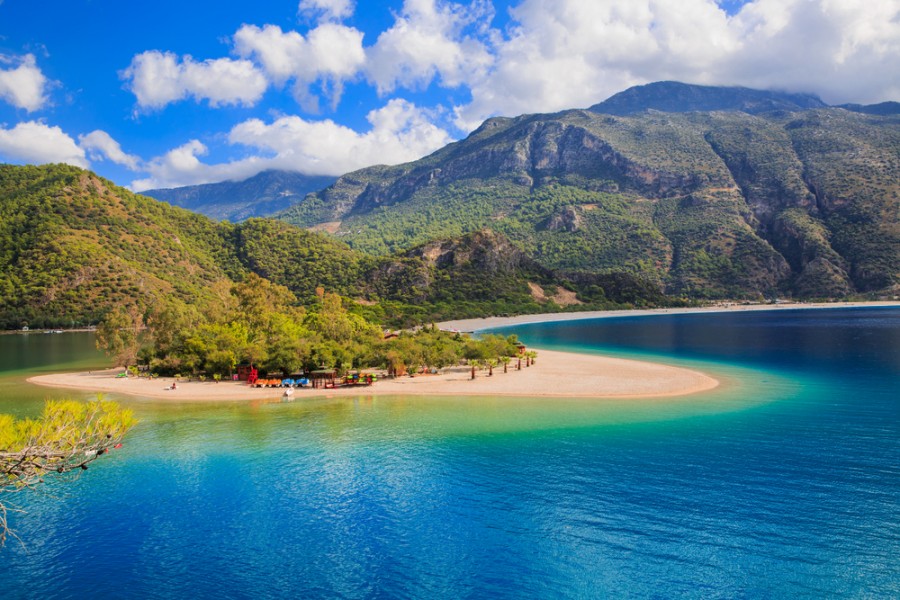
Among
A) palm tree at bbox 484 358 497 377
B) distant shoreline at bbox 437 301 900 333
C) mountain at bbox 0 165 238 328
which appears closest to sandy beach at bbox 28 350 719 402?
palm tree at bbox 484 358 497 377

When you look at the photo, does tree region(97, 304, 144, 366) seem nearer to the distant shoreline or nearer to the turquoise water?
the turquoise water

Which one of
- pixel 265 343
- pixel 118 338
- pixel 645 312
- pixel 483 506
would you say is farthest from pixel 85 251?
pixel 645 312

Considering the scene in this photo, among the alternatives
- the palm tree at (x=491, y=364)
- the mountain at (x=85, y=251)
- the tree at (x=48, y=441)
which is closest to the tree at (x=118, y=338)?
the palm tree at (x=491, y=364)

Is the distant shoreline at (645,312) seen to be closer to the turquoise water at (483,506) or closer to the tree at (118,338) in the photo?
the tree at (118,338)

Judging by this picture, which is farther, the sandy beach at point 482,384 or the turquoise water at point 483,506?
the sandy beach at point 482,384

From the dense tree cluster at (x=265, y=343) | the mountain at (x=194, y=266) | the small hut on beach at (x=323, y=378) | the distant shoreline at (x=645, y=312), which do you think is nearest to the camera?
the small hut on beach at (x=323, y=378)

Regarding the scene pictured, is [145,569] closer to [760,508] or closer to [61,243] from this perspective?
[760,508]
